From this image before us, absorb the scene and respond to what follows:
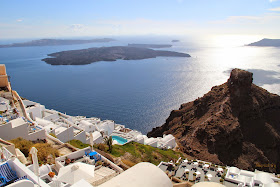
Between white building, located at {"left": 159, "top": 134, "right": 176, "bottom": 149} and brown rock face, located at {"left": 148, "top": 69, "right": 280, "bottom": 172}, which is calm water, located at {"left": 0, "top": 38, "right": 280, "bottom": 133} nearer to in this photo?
brown rock face, located at {"left": 148, "top": 69, "right": 280, "bottom": 172}

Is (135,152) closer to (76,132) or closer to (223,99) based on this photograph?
(76,132)

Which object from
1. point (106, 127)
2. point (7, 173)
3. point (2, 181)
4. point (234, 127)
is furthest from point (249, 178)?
point (106, 127)

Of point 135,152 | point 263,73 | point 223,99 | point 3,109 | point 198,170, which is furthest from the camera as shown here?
point 263,73

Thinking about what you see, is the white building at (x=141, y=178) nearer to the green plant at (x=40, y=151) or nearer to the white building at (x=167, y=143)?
the green plant at (x=40, y=151)

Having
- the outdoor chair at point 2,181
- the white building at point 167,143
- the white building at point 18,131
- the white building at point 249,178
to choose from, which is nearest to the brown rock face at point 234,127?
the white building at point 167,143

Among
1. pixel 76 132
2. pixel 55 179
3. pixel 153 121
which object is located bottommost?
pixel 153 121

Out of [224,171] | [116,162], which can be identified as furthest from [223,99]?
[116,162]

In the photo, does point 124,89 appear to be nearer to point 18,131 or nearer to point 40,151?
point 18,131
